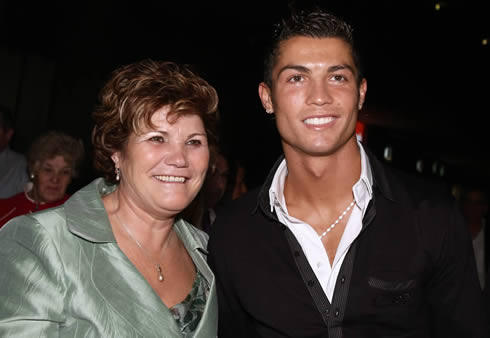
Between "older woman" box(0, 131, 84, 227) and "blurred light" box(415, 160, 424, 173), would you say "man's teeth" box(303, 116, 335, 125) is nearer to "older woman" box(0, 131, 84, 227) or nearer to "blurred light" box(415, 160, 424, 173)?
"older woman" box(0, 131, 84, 227)

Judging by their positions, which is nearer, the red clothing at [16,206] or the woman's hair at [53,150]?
the red clothing at [16,206]

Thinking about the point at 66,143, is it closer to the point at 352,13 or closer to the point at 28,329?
the point at 28,329

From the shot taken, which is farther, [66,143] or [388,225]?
[66,143]

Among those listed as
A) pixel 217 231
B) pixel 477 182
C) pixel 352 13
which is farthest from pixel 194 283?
pixel 477 182

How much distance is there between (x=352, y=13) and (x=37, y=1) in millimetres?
4114

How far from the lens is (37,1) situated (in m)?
5.45

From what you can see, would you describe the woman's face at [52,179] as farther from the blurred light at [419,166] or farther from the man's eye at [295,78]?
the blurred light at [419,166]

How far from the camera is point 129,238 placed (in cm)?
200

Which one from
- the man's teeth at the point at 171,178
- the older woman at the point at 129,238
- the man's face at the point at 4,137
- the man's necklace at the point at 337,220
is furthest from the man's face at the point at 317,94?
the man's face at the point at 4,137

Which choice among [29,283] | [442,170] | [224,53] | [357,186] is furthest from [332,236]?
[442,170]

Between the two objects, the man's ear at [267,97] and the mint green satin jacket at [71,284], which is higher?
the man's ear at [267,97]

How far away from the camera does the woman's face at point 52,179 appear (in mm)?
3432

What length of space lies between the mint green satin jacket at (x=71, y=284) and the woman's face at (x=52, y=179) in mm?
1738

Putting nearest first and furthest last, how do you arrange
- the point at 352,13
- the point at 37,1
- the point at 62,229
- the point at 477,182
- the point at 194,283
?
the point at 62,229 < the point at 194,283 < the point at 37,1 < the point at 352,13 < the point at 477,182
